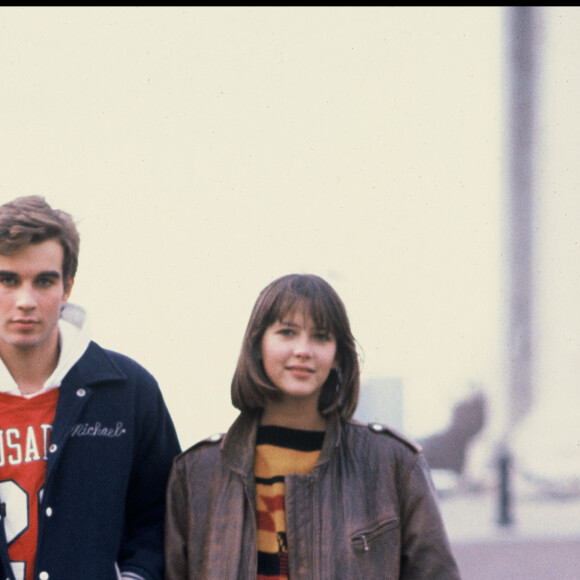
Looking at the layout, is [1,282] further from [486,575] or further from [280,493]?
[486,575]

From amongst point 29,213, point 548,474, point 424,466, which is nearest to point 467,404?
point 548,474

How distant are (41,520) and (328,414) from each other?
890 millimetres

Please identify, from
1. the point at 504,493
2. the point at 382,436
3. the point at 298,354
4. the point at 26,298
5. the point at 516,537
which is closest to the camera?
the point at 26,298

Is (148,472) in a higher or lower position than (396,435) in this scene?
lower

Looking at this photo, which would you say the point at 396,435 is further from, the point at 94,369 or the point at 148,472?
the point at 94,369

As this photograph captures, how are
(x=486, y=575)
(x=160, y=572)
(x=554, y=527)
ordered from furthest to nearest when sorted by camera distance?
(x=554, y=527) → (x=486, y=575) → (x=160, y=572)

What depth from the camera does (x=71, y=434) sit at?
7.98 ft

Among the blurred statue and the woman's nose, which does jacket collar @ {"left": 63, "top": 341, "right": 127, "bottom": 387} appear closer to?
the woman's nose

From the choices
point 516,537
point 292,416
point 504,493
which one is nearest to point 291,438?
point 292,416

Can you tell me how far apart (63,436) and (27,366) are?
258 mm

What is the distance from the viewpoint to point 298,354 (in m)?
2.47

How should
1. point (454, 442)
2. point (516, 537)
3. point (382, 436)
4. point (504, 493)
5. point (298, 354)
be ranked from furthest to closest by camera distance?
1. point (454, 442)
2. point (504, 493)
3. point (516, 537)
4. point (382, 436)
5. point (298, 354)

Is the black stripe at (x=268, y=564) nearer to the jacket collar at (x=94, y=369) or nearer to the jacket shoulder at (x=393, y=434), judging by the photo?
the jacket shoulder at (x=393, y=434)

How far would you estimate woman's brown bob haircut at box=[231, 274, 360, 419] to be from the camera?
8.32ft
